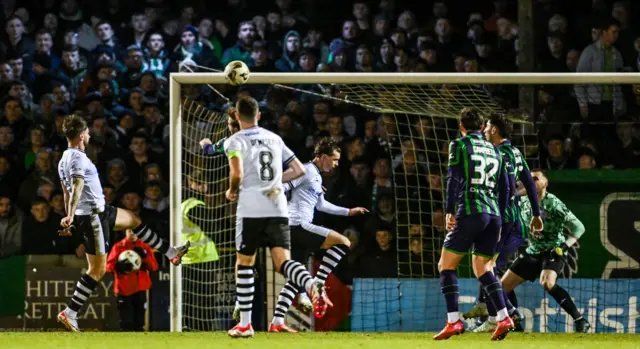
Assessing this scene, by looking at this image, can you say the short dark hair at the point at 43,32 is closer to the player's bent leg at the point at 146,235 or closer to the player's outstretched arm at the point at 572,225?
the player's bent leg at the point at 146,235

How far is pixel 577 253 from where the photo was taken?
1307 cm

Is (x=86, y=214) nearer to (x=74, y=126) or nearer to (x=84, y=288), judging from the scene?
(x=84, y=288)

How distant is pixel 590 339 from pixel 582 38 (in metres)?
5.89

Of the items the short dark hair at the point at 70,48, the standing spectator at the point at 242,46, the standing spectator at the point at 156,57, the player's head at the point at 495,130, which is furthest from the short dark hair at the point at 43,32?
the player's head at the point at 495,130

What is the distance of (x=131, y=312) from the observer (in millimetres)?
13414

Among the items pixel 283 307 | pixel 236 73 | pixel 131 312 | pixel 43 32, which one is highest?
pixel 43 32

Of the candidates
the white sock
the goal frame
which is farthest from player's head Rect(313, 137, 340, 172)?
the white sock

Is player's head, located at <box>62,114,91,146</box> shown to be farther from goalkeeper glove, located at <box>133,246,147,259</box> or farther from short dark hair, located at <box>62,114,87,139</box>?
goalkeeper glove, located at <box>133,246,147,259</box>

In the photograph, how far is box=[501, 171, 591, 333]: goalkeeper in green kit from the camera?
12.1m

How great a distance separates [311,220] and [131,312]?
2555 mm

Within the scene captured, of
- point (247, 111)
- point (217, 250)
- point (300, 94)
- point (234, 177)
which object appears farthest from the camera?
point (300, 94)

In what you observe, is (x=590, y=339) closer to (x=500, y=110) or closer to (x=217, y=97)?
(x=500, y=110)

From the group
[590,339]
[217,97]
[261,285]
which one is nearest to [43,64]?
[217,97]

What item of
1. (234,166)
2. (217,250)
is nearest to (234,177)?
(234,166)
